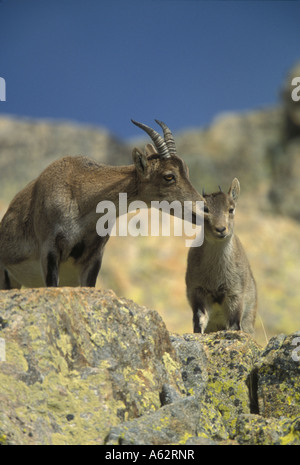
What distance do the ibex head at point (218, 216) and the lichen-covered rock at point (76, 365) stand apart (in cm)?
470

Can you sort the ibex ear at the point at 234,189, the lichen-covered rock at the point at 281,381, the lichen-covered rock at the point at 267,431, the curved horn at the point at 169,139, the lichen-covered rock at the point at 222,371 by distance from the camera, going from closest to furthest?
1. the lichen-covered rock at the point at 267,431
2. the lichen-covered rock at the point at 281,381
3. the lichen-covered rock at the point at 222,371
4. the curved horn at the point at 169,139
5. the ibex ear at the point at 234,189

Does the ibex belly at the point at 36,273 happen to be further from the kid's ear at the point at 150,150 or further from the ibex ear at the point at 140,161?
the kid's ear at the point at 150,150

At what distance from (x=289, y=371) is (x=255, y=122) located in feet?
107

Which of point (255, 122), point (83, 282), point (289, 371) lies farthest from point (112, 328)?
point (255, 122)

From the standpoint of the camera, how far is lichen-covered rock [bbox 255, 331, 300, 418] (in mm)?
5879

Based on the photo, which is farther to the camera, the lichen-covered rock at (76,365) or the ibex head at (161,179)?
the ibex head at (161,179)

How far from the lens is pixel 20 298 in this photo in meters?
5.38

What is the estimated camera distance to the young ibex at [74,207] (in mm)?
8828

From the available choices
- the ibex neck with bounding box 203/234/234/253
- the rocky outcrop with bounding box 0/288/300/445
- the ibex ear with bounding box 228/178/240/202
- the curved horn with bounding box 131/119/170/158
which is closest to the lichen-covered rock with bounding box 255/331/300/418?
the rocky outcrop with bounding box 0/288/300/445

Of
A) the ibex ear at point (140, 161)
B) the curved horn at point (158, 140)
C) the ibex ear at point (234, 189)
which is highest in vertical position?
the ibex ear at point (234, 189)

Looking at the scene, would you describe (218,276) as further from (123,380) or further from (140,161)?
(123,380)

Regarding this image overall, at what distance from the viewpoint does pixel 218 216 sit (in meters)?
10.8

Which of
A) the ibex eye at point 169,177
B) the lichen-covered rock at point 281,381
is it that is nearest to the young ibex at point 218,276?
the ibex eye at point 169,177

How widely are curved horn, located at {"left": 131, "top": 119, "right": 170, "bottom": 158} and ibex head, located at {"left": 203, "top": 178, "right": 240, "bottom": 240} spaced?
1.36m
